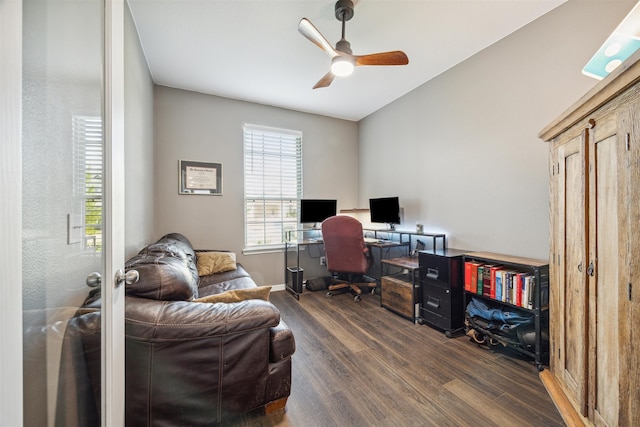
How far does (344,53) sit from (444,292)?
7.82 ft

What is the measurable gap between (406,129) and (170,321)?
11.9 ft

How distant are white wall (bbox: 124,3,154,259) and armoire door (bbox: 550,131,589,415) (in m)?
2.97

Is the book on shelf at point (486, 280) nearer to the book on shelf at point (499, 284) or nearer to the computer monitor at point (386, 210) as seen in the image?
the book on shelf at point (499, 284)

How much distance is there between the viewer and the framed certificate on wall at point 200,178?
11.4 ft

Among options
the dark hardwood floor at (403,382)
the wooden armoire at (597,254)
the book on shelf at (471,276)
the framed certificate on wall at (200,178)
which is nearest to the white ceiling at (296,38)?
the framed certificate on wall at (200,178)

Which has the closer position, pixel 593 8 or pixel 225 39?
pixel 593 8

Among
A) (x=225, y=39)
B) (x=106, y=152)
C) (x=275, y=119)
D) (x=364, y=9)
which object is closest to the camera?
(x=106, y=152)

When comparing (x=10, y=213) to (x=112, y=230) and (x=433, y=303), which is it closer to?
(x=112, y=230)

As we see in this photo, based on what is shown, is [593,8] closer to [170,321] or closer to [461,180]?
[461,180]

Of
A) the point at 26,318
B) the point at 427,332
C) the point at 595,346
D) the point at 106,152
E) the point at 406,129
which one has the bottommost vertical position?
the point at 427,332

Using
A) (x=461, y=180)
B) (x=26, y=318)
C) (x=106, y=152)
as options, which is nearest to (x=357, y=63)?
(x=461, y=180)

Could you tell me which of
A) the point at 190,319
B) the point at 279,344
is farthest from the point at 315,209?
the point at 190,319

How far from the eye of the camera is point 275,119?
13.4ft

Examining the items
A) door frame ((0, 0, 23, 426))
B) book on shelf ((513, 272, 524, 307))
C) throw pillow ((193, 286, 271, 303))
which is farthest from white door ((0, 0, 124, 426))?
book on shelf ((513, 272, 524, 307))
